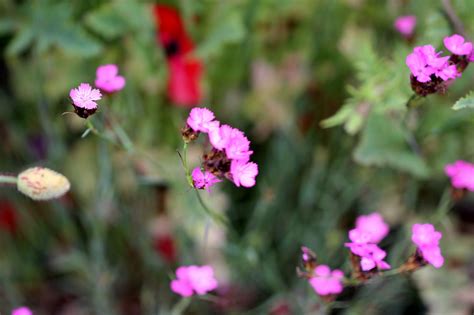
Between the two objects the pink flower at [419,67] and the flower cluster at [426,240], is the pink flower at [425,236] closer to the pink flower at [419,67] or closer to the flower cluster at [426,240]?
the flower cluster at [426,240]

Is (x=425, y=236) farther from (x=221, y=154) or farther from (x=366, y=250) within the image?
(x=221, y=154)

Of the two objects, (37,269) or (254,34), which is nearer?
(254,34)

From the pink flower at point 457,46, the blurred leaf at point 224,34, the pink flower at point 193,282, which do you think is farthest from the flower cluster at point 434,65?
the blurred leaf at point 224,34

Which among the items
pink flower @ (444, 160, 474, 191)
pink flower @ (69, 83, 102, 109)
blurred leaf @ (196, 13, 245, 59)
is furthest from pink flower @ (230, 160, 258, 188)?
blurred leaf @ (196, 13, 245, 59)

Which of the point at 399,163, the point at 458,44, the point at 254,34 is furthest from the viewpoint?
the point at 254,34

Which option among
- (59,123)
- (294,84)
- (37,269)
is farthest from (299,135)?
(37,269)

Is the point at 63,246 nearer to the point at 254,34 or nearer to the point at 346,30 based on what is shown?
the point at 254,34
